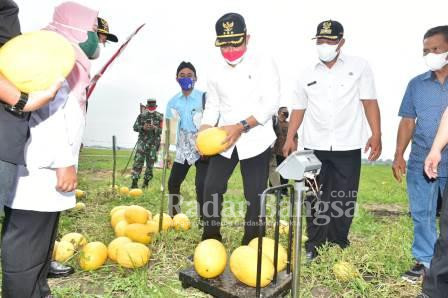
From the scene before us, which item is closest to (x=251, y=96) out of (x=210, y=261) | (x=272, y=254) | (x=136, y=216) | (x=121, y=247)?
(x=272, y=254)

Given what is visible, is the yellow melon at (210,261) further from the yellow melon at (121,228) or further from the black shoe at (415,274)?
the black shoe at (415,274)

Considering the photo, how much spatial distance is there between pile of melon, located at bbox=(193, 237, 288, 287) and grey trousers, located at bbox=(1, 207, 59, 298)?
1.25 metres

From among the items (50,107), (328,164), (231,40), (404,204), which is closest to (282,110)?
(404,204)

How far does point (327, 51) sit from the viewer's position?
4.10 meters

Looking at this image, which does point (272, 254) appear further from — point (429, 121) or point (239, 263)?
point (429, 121)

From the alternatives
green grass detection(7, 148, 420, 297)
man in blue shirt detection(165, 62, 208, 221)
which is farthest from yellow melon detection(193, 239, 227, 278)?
man in blue shirt detection(165, 62, 208, 221)

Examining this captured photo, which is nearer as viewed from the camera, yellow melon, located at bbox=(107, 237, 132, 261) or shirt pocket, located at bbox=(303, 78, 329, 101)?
yellow melon, located at bbox=(107, 237, 132, 261)

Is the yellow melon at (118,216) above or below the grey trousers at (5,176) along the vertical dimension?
below

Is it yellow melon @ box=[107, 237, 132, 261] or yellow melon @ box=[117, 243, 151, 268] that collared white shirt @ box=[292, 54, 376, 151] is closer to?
yellow melon @ box=[117, 243, 151, 268]

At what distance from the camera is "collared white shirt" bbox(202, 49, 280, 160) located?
12.0 feet

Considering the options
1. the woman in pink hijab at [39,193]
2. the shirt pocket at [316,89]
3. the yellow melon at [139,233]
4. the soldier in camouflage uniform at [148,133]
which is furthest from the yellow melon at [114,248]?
the soldier in camouflage uniform at [148,133]

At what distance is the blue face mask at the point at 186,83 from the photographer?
224 inches

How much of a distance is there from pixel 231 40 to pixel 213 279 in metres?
2.20

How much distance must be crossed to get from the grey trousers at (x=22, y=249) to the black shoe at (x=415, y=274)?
10.6 ft
